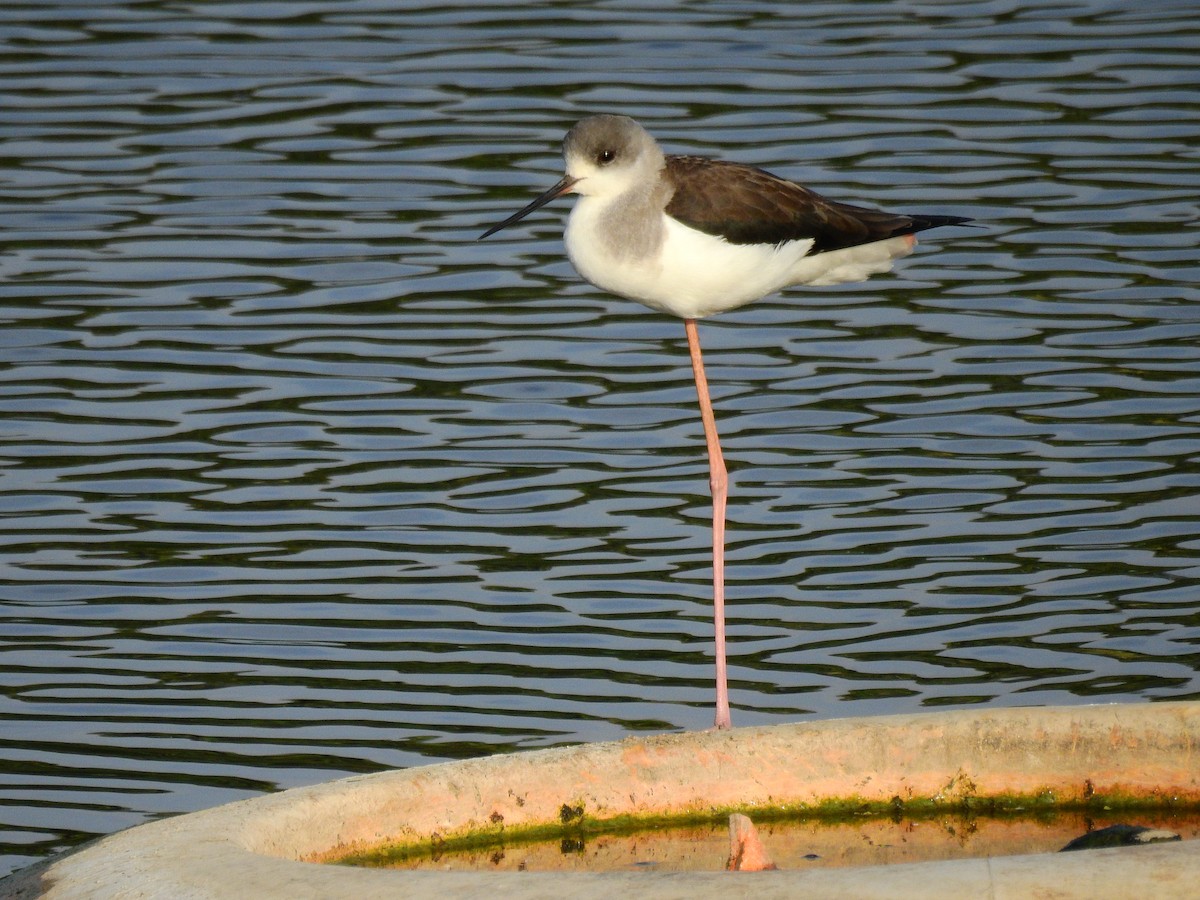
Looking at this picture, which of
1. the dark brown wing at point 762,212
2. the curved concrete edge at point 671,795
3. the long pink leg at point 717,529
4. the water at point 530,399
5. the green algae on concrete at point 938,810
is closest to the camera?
the curved concrete edge at point 671,795

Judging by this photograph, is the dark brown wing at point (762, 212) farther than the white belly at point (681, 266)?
Yes

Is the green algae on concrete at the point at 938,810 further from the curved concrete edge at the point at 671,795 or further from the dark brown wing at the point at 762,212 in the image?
the dark brown wing at the point at 762,212

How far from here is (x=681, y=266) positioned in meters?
7.14

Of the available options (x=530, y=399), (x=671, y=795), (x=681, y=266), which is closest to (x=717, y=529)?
(x=681, y=266)

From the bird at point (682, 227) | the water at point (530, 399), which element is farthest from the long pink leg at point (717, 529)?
the water at point (530, 399)

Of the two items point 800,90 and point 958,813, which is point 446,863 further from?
point 800,90

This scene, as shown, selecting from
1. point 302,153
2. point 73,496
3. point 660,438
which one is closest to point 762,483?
point 660,438

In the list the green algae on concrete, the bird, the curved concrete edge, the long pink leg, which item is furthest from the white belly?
the green algae on concrete

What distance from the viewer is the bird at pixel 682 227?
711 cm

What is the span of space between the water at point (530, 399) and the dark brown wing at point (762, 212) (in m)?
1.60

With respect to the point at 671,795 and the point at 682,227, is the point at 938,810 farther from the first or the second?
the point at 682,227

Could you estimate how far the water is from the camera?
8.10 metres

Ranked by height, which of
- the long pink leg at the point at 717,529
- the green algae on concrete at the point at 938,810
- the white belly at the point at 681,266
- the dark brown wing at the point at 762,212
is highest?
the dark brown wing at the point at 762,212

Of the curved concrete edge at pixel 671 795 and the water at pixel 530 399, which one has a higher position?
the water at pixel 530 399
